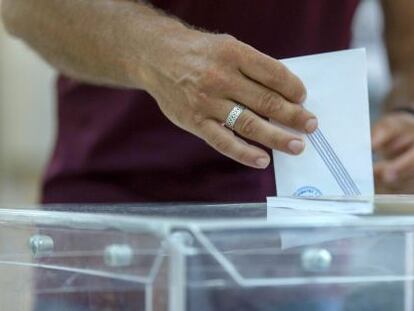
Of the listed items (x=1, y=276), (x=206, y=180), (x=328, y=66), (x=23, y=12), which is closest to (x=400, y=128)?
(x=206, y=180)

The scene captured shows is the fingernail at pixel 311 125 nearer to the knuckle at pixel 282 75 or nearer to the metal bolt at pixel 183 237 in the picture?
the knuckle at pixel 282 75

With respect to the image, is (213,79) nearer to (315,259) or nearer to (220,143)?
(220,143)

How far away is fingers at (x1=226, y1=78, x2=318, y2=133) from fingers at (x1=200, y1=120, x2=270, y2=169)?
1.6 inches

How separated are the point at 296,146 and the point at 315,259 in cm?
28

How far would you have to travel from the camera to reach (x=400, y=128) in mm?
1698

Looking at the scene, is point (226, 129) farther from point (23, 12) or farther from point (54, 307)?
point (23, 12)

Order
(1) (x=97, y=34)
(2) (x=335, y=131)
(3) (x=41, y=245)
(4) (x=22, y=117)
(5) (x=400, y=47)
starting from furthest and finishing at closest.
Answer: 1. (4) (x=22, y=117)
2. (5) (x=400, y=47)
3. (1) (x=97, y=34)
4. (2) (x=335, y=131)
5. (3) (x=41, y=245)

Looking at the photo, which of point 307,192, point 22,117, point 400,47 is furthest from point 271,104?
point 22,117

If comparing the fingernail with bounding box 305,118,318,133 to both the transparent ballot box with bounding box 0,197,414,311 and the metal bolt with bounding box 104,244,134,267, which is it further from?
the metal bolt with bounding box 104,244,134,267

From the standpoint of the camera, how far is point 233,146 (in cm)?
120

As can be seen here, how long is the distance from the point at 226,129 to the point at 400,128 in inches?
22.2

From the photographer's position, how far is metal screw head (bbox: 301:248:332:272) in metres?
0.92

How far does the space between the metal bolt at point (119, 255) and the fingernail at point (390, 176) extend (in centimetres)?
76

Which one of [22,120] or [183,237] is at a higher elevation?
[22,120]
